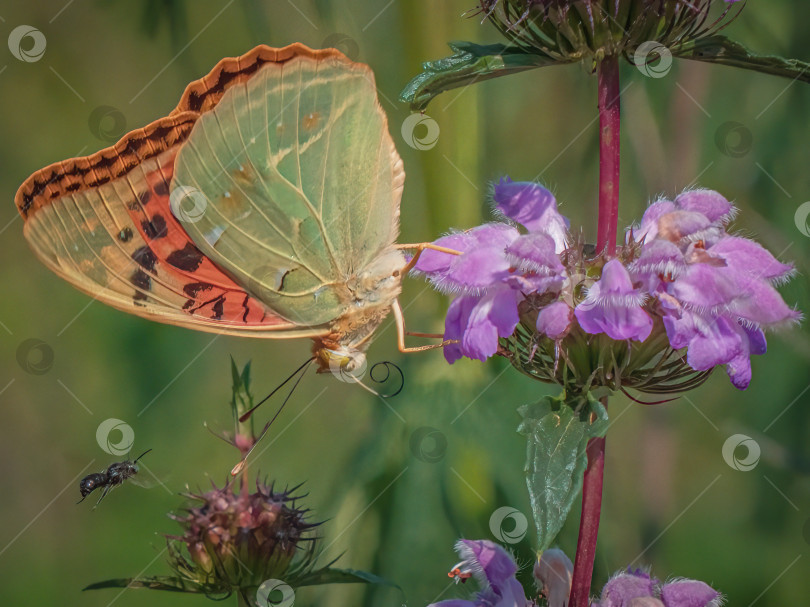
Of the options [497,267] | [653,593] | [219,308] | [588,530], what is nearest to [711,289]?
[497,267]

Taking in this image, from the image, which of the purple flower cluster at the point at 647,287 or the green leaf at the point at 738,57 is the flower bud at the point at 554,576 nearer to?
the purple flower cluster at the point at 647,287

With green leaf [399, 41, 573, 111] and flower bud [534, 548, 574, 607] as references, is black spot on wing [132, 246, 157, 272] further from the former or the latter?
flower bud [534, 548, 574, 607]

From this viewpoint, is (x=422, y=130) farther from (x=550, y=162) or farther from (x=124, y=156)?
(x=124, y=156)

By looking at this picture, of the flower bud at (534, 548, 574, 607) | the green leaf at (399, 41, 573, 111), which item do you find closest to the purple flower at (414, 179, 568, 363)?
the green leaf at (399, 41, 573, 111)

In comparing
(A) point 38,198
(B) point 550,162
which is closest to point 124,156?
(A) point 38,198

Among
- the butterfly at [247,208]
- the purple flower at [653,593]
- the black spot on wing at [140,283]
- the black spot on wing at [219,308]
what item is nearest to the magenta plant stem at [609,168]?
the butterfly at [247,208]
